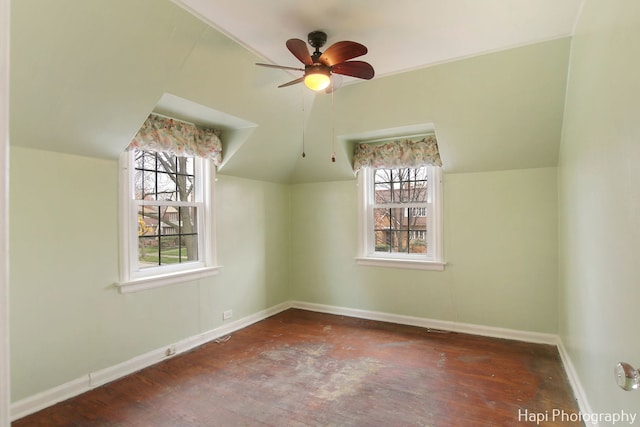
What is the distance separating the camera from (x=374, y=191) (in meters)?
4.47

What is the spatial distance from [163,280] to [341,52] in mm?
2516

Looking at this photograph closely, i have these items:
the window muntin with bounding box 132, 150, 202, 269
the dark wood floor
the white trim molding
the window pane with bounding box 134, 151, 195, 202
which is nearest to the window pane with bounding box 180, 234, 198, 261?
the window muntin with bounding box 132, 150, 202, 269

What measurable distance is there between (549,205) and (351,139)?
2.28m

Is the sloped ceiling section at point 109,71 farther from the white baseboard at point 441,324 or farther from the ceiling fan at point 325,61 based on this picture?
the white baseboard at point 441,324

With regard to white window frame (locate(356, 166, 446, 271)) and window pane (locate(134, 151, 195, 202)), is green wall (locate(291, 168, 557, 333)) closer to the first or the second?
white window frame (locate(356, 166, 446, 271))

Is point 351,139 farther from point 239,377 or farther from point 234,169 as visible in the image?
point 239,377

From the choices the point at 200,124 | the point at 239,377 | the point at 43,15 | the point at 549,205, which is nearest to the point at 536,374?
the point at 549,205

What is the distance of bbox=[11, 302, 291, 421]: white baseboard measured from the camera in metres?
2.26

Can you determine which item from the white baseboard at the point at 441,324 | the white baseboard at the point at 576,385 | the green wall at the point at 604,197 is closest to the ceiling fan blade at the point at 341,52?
the green wall at the point at 604,197

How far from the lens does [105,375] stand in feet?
8.73

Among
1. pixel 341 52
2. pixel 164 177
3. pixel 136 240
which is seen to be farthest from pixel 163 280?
pixel 341 52

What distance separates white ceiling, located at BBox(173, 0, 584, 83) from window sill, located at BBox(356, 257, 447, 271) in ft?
7.37

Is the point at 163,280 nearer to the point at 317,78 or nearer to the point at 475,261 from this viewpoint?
the point at 317,78

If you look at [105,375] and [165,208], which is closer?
[105,375]
